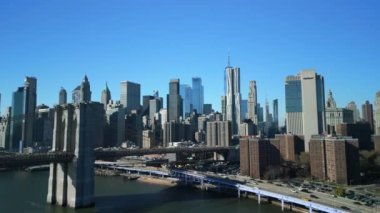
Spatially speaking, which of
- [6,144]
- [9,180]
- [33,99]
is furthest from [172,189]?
[33,99]

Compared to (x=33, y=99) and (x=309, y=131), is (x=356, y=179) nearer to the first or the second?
(x=309, y=131)

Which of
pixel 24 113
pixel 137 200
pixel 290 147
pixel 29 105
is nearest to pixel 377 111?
pixel 290 147

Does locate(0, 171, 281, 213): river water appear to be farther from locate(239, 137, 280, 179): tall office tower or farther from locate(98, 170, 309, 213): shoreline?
locate(239, 137, 280, 179): tall office tower

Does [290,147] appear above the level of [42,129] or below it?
below

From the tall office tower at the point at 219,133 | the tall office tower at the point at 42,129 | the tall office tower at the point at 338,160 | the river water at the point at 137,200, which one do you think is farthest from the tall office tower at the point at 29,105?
the tall office tower at the point at 338,160

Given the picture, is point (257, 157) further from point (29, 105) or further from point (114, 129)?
point (29, 105)

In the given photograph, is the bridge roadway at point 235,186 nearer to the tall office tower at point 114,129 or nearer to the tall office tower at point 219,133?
the tall office tower at point 219,133

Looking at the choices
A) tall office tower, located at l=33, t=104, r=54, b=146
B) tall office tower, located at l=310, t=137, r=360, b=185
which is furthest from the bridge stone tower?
tall office tower, located at l=33, t=104, r=54, b=146
